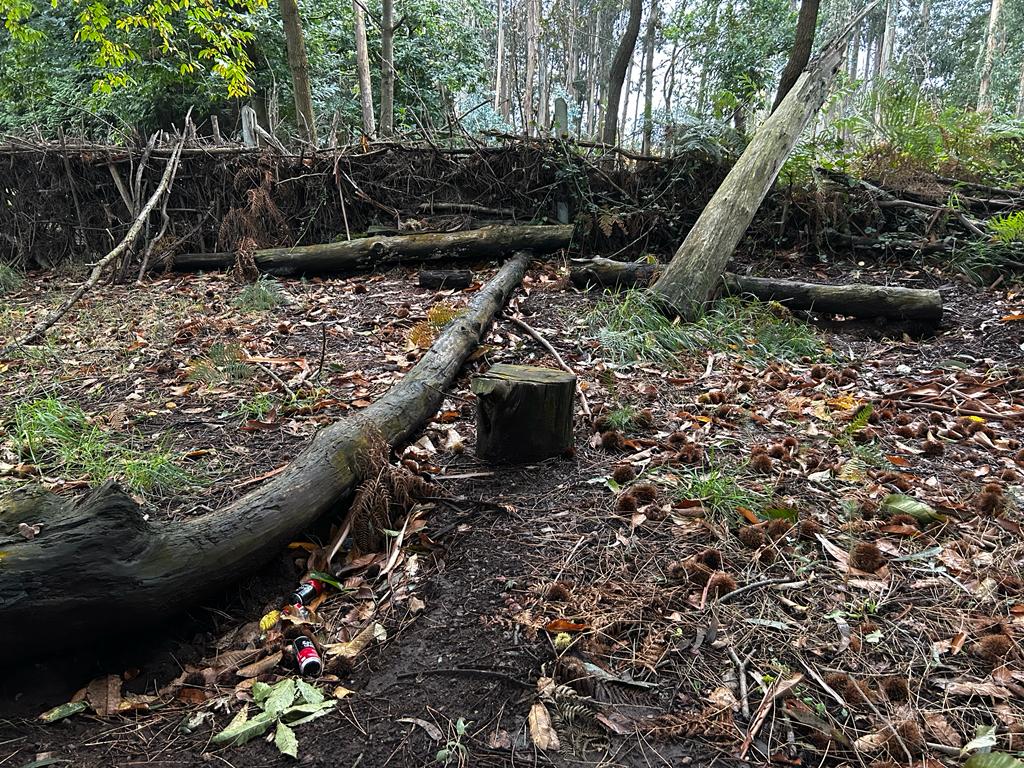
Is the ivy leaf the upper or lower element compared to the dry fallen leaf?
lower

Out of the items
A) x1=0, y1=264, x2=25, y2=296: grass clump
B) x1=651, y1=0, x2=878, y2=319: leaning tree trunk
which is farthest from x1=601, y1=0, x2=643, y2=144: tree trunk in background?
x1=0, y1=264, x2=25, y2=296: grass clump

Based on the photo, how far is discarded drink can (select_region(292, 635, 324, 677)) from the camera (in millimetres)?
1811

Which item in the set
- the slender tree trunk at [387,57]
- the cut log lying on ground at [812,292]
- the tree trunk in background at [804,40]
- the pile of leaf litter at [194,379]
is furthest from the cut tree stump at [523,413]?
the slender tree trunk at [387,57]

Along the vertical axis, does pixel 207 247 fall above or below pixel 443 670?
above

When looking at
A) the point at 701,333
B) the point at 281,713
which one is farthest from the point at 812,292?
the point at 281,713

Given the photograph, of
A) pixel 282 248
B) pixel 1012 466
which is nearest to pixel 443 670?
pixel 1012 466

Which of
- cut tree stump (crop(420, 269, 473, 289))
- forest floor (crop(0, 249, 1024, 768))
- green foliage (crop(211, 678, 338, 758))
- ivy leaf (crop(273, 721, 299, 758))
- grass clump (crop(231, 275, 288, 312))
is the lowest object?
green foliage (crop(211, 678, 338, 758))

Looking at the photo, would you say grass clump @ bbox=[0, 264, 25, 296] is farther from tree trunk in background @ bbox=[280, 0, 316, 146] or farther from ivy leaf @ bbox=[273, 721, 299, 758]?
ivy leaf @ bbox=[273, 721, 299, 758]

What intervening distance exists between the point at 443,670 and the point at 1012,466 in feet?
8.86

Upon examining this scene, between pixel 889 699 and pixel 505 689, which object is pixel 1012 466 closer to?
pixel 889 699

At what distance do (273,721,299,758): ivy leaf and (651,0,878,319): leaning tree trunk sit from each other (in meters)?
4.30

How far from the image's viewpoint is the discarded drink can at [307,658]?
5.94 ft

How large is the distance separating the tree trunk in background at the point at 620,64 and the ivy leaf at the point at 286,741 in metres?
10.7

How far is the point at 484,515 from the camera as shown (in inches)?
101
